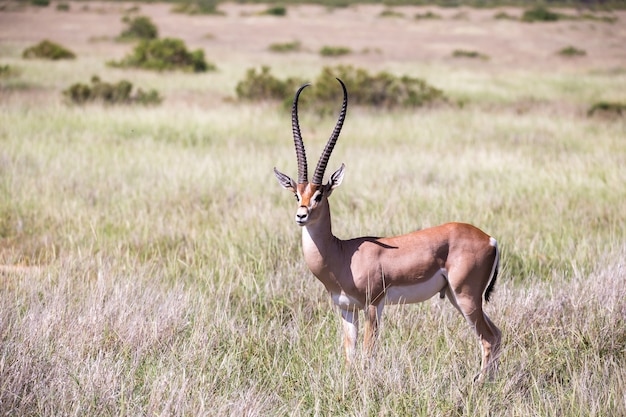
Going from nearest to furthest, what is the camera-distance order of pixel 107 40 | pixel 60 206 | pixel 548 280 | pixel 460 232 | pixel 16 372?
pixel 16 372, pixel 460 232, pixel 548 280, pixel 60 206, pixel 107 40

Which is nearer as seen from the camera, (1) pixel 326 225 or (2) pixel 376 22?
(1) pixel 326 225

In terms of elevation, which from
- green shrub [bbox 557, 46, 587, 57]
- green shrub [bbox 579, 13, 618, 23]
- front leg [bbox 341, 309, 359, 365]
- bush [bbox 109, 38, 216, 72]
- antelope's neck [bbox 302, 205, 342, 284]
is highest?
antelope's neck [bbox 302, 205, 342, 284]

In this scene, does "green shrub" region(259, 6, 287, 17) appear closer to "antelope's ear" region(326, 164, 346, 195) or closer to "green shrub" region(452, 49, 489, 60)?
"green shrub" region(452, 49, 489, 60)

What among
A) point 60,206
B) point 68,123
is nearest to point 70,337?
point 60,206

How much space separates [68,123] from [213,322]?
32.3 ft

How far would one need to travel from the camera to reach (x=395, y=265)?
3.79 metres

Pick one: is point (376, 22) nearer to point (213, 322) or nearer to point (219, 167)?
point (219, 167)

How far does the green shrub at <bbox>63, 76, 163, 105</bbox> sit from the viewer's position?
54.3 feet

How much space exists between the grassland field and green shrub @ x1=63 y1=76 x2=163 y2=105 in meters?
0.60

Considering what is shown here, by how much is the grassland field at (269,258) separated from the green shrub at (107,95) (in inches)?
23.5

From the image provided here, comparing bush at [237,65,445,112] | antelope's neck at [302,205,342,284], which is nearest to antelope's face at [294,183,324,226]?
antelope's neck at [302,205,342,284]

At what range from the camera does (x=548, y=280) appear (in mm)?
5480

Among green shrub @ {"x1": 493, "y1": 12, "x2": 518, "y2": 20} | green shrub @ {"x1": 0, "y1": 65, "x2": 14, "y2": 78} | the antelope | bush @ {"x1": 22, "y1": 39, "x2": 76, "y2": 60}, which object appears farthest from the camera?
green shrub @ {"x1": 493, "y1": 12, "x2": 518, "y2": 20}

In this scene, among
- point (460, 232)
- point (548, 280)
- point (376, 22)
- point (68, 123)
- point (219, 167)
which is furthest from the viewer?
point (376, 22)
